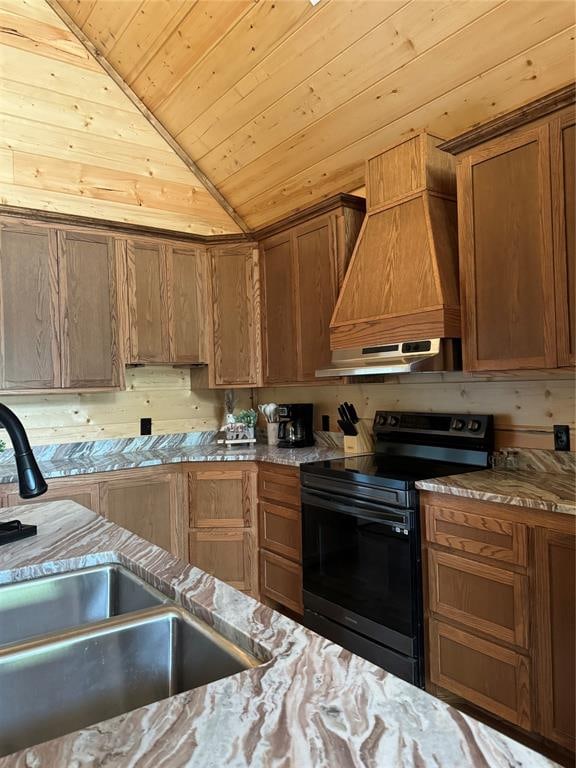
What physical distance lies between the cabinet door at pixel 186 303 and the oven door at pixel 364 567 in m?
1.41

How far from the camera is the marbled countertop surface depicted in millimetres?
3184

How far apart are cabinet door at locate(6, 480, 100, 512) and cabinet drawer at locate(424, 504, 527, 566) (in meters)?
1.85

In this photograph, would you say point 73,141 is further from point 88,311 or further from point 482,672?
point 482,672

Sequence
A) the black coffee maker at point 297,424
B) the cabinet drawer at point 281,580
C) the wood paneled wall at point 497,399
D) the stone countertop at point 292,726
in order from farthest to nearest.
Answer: the black coffee maker at point 297,424 → the cabinet drawer at point 281,580 → the wood paneled wall at point 497,399 → the stone countertop at point 292,726

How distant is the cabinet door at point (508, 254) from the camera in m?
2.15

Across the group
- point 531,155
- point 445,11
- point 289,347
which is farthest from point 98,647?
point 289,347

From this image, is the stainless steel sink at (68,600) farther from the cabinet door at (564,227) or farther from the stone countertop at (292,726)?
the cabinet door at (564,227)

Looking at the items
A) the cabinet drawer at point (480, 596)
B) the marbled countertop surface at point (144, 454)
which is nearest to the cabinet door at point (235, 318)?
the marbled countertop surface at point (144, 454)

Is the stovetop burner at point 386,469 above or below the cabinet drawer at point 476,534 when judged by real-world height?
above

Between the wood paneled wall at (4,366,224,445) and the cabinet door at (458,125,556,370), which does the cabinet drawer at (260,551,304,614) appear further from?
the cabinet door at (458,125,556,370)

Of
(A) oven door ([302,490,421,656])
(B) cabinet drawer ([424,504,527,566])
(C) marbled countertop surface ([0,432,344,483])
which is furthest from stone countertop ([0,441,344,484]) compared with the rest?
(B) cabinet drawer ([424,504,527,566])

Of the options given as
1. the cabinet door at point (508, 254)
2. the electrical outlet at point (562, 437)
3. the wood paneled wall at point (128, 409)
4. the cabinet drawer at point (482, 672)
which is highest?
the cabinet door at point (508, 254)

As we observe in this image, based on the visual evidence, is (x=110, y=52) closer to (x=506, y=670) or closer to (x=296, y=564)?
(x=296, y=564)

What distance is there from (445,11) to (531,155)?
0.71 m
